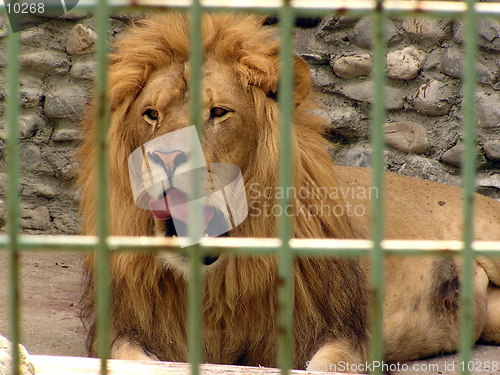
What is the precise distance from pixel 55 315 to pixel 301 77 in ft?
5.28

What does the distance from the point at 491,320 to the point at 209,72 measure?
177 centimetres

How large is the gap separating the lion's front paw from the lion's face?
0.73 metres

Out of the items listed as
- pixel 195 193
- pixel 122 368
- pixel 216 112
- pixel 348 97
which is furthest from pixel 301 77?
pixel 348 97

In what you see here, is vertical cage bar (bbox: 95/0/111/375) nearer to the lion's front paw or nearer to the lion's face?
the lion's front paw

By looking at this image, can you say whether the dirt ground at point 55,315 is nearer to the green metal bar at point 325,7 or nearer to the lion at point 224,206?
the lion at point 224,206

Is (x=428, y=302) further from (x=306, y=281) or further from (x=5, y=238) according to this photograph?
(x=5, y=238)

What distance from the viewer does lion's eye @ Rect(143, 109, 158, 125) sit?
2.15 m

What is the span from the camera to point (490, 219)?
308 centimetres

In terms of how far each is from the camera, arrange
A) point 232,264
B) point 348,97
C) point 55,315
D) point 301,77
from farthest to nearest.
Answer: point 348,97 < point 55,315 < point 301,77 < point 232,264

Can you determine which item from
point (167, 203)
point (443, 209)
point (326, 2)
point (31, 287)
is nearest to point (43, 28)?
point (31, 287)

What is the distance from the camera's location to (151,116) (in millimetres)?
2172

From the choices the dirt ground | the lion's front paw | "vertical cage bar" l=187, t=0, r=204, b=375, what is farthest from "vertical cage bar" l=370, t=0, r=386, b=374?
the dirt ground

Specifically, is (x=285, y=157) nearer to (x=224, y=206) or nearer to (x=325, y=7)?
(x=325, y=7)

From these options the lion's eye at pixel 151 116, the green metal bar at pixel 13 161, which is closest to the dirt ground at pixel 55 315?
the lion's eye at pixel 151 116
